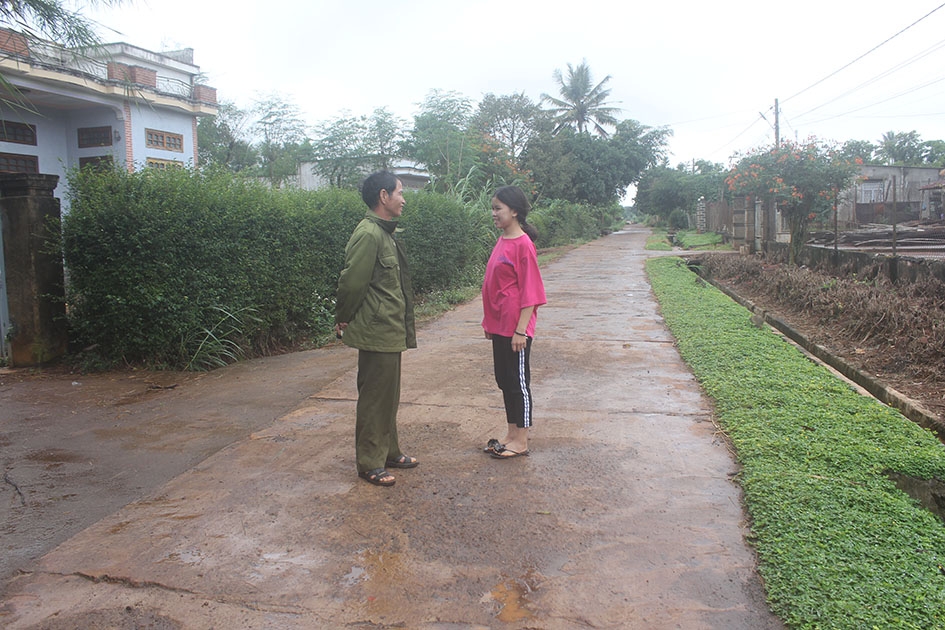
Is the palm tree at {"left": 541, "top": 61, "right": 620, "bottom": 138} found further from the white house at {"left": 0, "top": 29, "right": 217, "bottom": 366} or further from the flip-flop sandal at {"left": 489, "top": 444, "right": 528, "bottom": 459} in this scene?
the flip-flop sandal at {"left": 489, "top": 444, "right": 528, "bottom": 459}

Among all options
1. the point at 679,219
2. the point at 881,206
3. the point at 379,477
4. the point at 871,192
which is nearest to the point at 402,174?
the point at 881,206

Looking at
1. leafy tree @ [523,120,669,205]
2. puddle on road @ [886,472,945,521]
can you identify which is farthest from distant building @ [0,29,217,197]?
leafy tree @ [523,120,669,205]

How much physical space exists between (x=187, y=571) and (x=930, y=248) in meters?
14.1

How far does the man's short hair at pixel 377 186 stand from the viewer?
12.6 ft

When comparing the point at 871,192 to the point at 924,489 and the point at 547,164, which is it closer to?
the point at 547,164

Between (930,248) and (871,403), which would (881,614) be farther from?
(930,248)

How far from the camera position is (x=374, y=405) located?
3.79 meters

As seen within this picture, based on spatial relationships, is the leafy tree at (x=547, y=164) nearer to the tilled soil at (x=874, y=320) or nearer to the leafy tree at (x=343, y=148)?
the leafy tree at (x=343, y=148)

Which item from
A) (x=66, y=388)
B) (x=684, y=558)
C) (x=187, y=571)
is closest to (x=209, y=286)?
(x=66, y=388)

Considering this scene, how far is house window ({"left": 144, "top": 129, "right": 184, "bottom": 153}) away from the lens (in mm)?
19812

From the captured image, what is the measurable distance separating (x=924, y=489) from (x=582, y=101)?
155 feet

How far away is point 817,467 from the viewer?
147 inches

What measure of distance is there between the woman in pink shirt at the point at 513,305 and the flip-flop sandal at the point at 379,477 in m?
0.71

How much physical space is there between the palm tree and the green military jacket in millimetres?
45568
